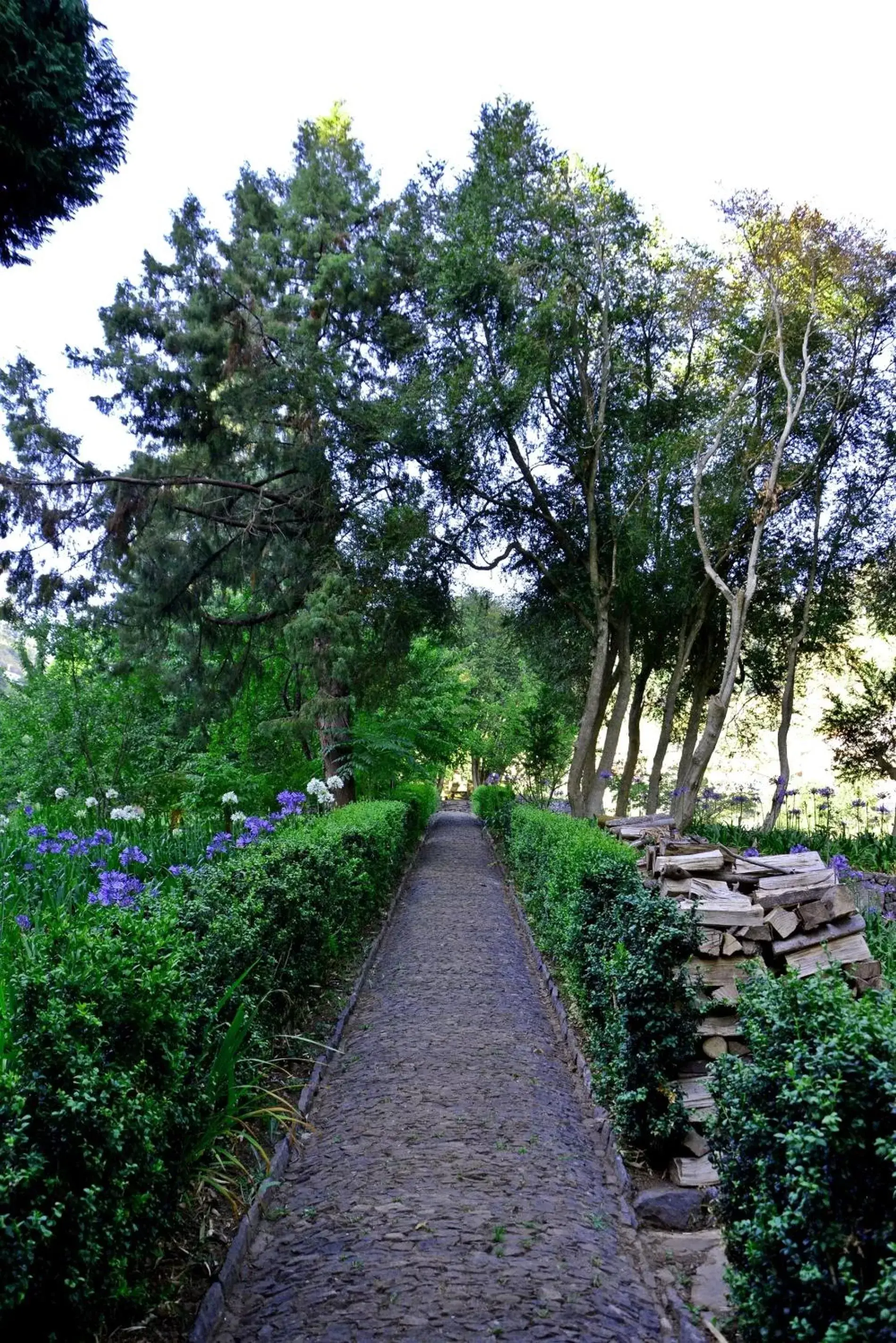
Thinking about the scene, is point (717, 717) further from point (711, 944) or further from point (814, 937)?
point (711, 944)

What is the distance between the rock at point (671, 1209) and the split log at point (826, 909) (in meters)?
1.33

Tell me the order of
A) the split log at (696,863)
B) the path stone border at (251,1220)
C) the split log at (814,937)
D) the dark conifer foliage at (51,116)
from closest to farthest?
the path stone border at (251,1220)
the split log at (814,937)
the split log at (696,863)
the dark conifer foliage at (51,116)

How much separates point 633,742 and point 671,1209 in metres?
15.2

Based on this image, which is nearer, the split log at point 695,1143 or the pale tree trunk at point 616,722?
the split log at point 695,1143

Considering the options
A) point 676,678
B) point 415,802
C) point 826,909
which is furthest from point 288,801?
point 415,802

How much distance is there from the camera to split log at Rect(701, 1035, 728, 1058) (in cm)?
374

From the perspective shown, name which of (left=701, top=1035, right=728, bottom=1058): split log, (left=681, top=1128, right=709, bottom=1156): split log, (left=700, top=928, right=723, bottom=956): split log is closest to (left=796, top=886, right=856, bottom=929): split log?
(left=700, top=928, right=723, bottom=956): split log

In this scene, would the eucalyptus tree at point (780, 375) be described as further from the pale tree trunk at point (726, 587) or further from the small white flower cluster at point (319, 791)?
the small white flower cluster at point (319, 791)

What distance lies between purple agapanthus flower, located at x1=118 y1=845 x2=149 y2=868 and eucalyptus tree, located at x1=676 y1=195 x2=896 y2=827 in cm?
760

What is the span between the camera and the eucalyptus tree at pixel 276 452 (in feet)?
40.8

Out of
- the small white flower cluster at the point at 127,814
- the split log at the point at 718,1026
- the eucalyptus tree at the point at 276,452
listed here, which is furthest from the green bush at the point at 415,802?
the split log at the point at 718,1026

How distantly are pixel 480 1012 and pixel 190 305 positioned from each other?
11.2m

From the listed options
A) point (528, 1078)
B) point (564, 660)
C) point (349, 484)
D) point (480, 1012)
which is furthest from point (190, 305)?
point (528, 1078)

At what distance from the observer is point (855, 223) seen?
13.2m
